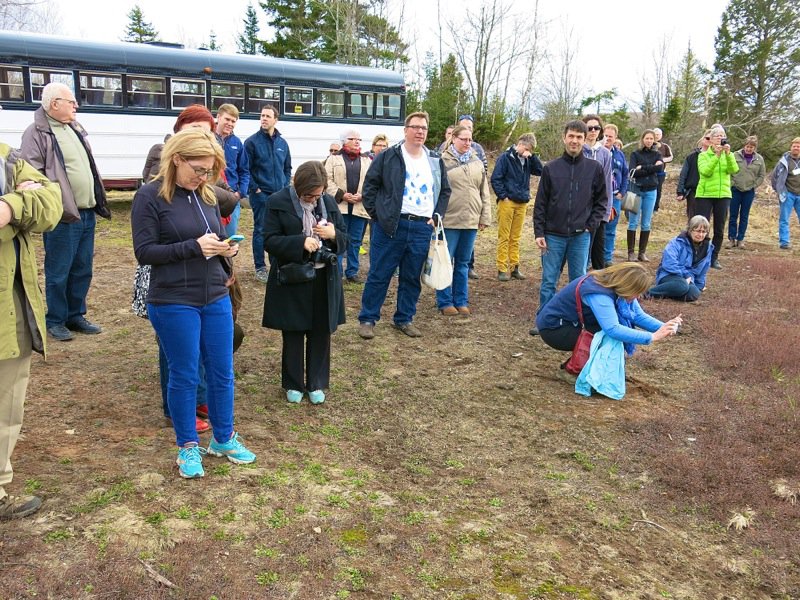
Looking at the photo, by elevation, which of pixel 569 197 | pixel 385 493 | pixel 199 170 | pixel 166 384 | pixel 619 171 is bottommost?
pixel 385 493

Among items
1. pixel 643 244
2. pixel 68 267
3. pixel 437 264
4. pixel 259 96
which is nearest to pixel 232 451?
pixel 68 267

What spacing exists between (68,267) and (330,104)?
38.1ft

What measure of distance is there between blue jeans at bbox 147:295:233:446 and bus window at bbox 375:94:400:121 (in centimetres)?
1453

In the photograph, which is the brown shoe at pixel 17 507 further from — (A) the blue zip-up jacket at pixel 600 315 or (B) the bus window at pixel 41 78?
(B) the bus window at pixel 41 78

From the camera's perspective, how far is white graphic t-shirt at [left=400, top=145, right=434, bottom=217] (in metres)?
6.42

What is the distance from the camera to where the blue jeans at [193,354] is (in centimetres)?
350

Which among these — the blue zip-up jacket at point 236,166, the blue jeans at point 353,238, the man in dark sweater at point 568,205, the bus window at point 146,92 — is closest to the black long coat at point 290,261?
the man in dark sweater at point 568,205

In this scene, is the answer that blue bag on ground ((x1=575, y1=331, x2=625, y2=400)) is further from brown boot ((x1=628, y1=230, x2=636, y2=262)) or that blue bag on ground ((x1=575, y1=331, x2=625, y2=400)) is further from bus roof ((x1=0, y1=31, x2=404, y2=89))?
bus roof ((x1=0, y1=31, x2=404, y2=89))

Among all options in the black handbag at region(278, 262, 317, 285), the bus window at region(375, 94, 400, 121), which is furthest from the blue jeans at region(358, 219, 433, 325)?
the bus window at region(375, 94, 400, 121)

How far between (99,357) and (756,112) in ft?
106

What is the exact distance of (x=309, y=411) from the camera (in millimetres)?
4902

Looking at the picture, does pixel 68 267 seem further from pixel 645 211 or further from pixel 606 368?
pixel 645 211

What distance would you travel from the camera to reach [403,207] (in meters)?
6.41

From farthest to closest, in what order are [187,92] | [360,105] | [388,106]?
[388,106] < [360,105] < [187,92]
